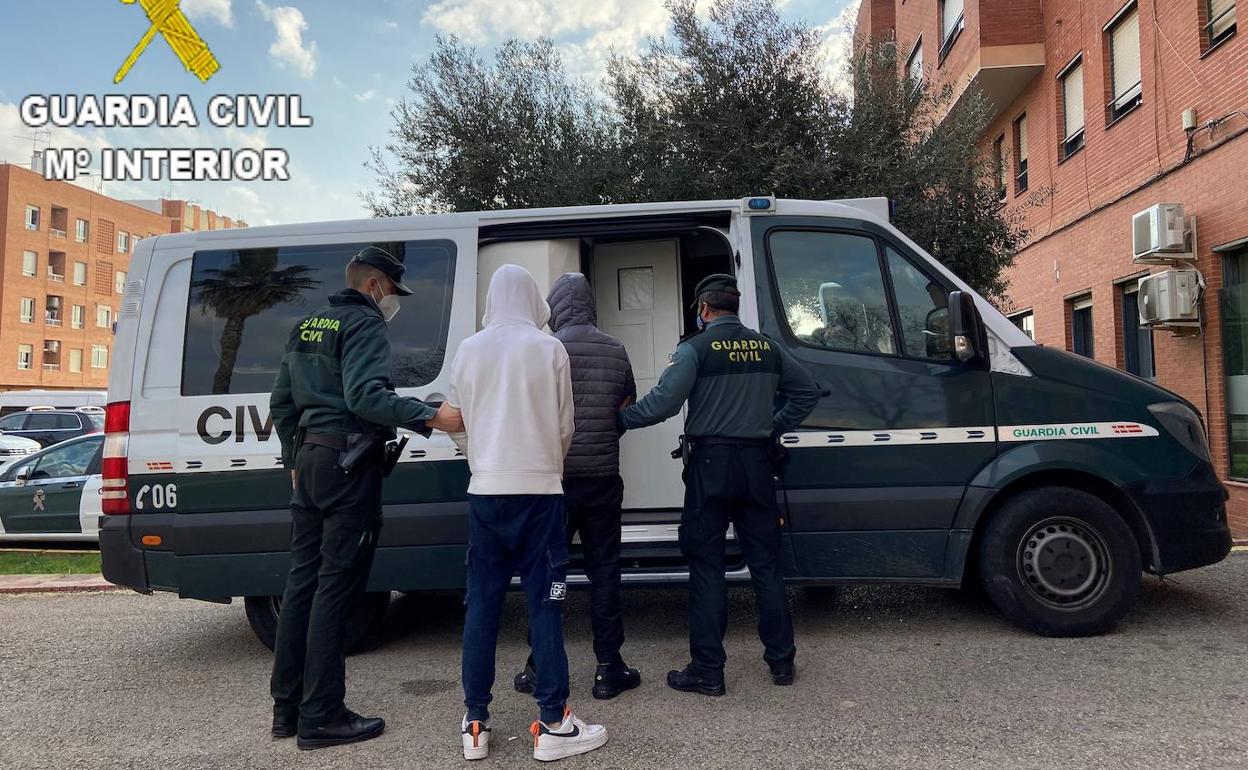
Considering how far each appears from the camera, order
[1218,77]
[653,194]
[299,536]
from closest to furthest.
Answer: [299,536] → [1218,77] → [653,194]

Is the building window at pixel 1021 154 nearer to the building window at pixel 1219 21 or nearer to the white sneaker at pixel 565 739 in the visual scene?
the building window at pixel 1219 21

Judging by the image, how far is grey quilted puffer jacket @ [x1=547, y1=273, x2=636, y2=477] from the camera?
153 inches

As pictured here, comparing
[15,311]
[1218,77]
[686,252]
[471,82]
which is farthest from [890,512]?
[15,311]

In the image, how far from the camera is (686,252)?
586 cm

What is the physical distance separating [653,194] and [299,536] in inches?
315

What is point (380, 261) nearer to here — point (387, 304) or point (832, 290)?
point (387, 304)

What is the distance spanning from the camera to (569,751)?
10.9 ft

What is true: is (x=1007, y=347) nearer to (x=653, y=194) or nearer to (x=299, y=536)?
(x=299, y=536)

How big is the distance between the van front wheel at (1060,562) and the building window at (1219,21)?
738 centimetres

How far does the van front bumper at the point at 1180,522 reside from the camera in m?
4.50

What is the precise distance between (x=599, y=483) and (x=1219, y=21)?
31.2 feet

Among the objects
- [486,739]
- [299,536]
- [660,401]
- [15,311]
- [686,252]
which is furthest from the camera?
[15,311]

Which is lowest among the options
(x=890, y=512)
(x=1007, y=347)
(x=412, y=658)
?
(x=412, y=658)

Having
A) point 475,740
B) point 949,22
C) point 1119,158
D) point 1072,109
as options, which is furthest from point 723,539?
point 949,22
